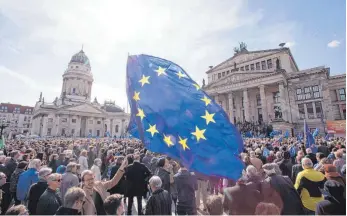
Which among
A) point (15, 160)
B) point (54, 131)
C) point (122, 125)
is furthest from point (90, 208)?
point (122, 125)

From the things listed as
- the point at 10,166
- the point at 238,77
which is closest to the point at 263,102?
the point at 238,77

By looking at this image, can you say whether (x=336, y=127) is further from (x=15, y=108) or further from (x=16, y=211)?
(x=15, y=108)

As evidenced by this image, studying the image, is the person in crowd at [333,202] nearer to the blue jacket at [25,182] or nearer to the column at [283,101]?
the blue jacket at [25,182]

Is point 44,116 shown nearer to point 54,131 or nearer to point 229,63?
point 54,131

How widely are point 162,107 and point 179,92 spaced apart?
507mm

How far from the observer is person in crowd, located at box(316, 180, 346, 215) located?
11.0 ft

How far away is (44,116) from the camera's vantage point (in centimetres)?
7038

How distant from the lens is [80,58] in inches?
3460

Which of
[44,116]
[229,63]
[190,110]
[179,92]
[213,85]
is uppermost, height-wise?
[229,63]

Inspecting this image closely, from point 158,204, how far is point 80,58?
9559 centimetres

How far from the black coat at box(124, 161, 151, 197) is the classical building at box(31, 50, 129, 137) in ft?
228

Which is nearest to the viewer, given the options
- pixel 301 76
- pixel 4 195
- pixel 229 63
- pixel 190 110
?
pixel 190 110

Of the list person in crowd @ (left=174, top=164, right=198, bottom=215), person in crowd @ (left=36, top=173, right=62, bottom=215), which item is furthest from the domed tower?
person in crowd @ (left=36, top=173, right=62, bottom=215)

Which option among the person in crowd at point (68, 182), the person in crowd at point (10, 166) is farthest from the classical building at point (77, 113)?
the person in crowd at point (68, 182)
